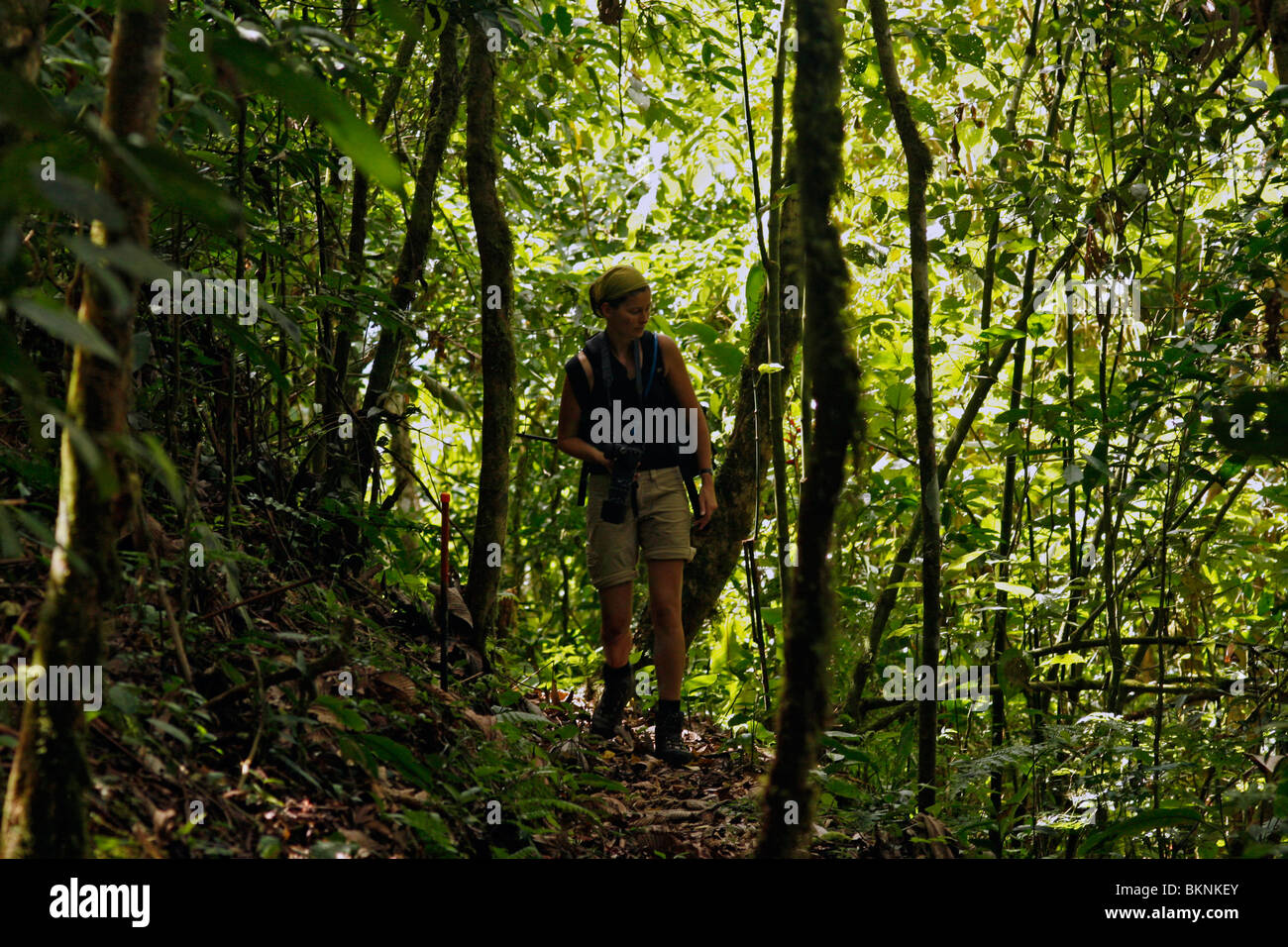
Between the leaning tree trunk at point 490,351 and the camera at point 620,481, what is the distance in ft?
1.69

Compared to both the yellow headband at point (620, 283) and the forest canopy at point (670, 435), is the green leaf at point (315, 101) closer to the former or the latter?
the forest canopy at point (670, 435)

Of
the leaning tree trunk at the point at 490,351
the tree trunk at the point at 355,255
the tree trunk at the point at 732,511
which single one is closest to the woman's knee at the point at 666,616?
the leaning tree trunk at the point at 490,351

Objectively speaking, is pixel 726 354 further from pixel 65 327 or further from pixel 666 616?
pixel 65 327

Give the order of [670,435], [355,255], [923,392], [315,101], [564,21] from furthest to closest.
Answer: [355,255] → [670,435] → [564,21] → [923,392] → [315,101]

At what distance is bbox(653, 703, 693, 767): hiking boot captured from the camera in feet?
15.2

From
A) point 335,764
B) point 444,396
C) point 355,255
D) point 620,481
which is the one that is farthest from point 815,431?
point 444,396

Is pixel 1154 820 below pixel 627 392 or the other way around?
below


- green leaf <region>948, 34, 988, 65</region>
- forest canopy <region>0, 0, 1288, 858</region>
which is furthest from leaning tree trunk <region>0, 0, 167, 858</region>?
green leaf <region>948, 34, 988, 65</region>

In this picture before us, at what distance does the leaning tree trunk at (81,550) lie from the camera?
1.74 metres

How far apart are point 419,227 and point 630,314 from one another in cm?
123

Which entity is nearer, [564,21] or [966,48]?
[966,48]

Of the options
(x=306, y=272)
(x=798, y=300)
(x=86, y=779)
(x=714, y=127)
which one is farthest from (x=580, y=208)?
(x=86, y=779)

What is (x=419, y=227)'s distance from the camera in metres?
5.11

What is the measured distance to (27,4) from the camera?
1.91 meters
